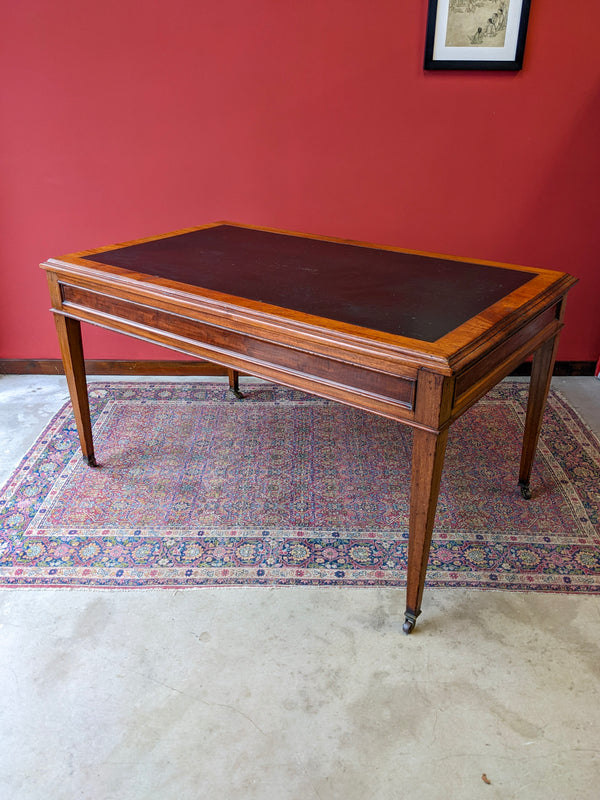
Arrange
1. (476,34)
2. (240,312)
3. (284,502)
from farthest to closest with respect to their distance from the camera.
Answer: (476,34)
(284,502)
(240,312)

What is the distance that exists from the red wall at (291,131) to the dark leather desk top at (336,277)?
0.73 metres

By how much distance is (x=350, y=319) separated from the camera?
157 centimetres

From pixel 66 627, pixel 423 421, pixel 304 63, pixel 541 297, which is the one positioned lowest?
pixel 66 627

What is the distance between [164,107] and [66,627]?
7.74 feet

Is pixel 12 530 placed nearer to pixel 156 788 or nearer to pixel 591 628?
pixel 156 788

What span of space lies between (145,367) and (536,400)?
212 centimetres

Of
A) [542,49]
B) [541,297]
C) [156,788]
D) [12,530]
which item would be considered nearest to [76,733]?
[156,788]

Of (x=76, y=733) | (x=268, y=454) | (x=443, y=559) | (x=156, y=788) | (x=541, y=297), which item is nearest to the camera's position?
(x=156, y=788)

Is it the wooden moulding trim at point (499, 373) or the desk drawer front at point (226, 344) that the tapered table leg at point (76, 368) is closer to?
the desk drawer front at point (226, 344)

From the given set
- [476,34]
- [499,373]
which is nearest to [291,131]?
[476,34]

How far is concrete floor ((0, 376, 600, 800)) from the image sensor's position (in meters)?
1.37

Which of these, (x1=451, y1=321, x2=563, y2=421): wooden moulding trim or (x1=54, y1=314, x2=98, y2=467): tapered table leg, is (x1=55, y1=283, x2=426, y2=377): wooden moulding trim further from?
(x1=451, y1=321, x2=563, y2=421): wooden moulding trim

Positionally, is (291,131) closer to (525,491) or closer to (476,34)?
(476,34)

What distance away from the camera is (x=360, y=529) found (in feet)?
7.06
